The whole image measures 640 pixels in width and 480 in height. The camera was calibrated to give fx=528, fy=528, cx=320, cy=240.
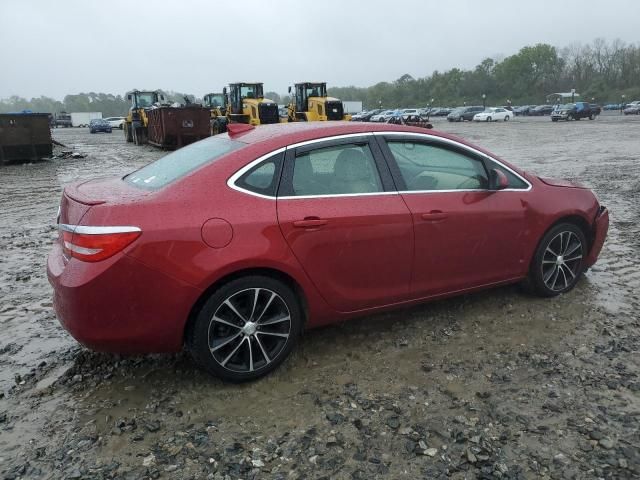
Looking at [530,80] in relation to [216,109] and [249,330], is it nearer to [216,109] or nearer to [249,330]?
[216,109]

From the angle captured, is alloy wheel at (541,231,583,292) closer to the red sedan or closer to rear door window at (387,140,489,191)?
the red sedan

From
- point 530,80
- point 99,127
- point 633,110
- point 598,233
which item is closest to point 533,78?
point 530,80

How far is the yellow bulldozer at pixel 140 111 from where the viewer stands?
28328 millimetres

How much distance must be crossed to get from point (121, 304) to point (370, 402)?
1582mm

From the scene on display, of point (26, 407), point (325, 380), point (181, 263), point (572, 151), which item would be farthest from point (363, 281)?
point (572, 151)

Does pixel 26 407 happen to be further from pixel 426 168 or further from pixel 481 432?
pixel 426 168

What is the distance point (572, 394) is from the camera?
10.6 feet

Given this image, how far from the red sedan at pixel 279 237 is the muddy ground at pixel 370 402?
32cm

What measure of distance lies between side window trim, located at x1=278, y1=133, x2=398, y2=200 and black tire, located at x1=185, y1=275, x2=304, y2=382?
62 centimetres

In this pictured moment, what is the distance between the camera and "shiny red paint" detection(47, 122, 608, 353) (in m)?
3.06

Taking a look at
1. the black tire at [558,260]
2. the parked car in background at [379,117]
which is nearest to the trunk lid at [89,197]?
the black tire at [558,260]

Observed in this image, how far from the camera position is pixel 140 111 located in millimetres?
28328

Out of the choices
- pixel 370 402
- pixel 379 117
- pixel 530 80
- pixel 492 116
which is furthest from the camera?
pixel 530 80

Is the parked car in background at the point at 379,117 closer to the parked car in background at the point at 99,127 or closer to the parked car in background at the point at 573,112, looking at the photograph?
the parked car in background at the point at 573,112
